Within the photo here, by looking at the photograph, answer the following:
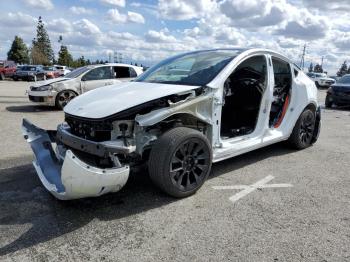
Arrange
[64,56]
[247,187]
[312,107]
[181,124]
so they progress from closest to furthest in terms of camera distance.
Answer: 1. [181,124]
2. [247,187]
3. [312,107]
4. [64,56]

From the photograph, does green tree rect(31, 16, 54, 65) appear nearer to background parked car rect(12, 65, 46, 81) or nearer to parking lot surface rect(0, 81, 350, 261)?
background parked car rect(12, 65, 46, 81)

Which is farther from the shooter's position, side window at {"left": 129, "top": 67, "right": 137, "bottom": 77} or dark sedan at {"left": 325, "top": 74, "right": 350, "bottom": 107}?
dark sedan at {"left": 325, "top": 74, "right": 350, "bottom": 107}

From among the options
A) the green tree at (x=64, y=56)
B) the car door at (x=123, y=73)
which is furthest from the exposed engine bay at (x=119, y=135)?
the green tree at (x=64, y=56)

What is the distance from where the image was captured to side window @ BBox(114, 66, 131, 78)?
11742 millimetres

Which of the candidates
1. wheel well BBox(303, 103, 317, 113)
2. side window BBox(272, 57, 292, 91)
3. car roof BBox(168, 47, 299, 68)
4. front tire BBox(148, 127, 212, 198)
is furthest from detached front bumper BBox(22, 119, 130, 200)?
wheel well BBox(303, 103, 317, 113)

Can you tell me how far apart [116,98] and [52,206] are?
52.6 inches

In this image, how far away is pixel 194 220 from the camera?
11.1 ft

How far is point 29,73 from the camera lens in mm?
32250

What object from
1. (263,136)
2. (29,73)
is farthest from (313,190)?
(29,73)

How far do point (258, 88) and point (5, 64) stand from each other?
114 ft

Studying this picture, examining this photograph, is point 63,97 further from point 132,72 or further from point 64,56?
point 64,56

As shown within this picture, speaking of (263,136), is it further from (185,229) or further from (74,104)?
(74,104)

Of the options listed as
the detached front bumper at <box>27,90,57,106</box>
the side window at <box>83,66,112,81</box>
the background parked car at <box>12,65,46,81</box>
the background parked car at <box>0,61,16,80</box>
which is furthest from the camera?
the background parked car at <box>0,61,16,80</box>

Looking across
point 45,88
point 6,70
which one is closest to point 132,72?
point 45,88
